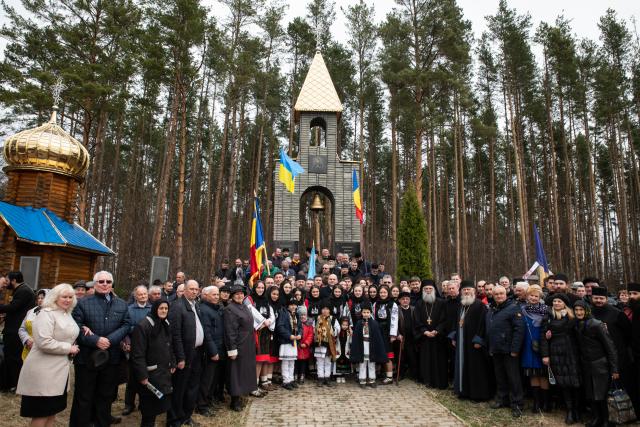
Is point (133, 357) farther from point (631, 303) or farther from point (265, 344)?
point (631, 303)

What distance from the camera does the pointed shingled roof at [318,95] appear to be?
18.0 m

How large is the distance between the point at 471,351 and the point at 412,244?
7.46 meters

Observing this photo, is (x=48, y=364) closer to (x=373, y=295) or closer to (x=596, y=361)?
(x=373, y=295)

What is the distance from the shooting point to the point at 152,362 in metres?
5.12

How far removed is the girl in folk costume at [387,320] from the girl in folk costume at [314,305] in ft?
3.81

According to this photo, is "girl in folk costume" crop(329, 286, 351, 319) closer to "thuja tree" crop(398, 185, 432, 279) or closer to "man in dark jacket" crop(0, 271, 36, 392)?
"man in dark jacket" crop(0, 271, 36, 392)

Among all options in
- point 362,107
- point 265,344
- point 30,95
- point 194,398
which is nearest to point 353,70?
point 362,107

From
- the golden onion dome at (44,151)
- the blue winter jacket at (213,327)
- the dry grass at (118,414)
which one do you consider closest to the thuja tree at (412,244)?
the blue winter jacket at (213,327)

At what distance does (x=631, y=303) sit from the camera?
6.09m

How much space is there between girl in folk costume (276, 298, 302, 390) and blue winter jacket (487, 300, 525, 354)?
3.42m

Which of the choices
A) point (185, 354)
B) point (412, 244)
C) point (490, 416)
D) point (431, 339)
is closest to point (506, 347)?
point (490, 416)

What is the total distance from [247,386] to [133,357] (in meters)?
2.43

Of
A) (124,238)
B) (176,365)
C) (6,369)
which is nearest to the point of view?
(176,365)

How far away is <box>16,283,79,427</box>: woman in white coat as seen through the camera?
4137 millimetres
